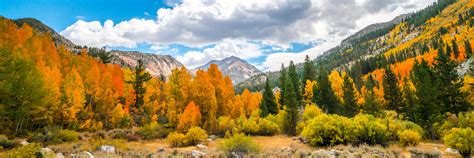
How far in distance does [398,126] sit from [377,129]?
12.5 ft

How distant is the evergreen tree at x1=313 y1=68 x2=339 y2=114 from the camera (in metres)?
45.1

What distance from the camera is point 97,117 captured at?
3272cm

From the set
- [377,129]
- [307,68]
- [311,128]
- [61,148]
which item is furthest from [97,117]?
[307,68]

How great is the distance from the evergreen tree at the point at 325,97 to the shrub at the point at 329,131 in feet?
79.3

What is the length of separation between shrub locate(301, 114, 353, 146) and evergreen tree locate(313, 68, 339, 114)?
79.3 feet

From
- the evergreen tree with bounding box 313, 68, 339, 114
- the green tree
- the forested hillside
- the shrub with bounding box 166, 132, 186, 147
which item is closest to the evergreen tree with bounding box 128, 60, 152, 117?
the forested hillside

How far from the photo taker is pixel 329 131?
66.0 feet

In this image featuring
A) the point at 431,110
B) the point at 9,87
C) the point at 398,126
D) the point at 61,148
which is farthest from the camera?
the point at 431,110

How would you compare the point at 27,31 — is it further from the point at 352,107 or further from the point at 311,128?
the point at 352,107

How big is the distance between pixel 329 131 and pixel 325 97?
27664mm

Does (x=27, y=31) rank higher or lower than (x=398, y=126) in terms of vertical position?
higher

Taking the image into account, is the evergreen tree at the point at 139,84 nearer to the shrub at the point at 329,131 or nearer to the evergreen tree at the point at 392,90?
the shrub at the point at 329,131

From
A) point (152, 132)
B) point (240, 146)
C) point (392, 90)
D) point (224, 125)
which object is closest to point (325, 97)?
point (392, 90)

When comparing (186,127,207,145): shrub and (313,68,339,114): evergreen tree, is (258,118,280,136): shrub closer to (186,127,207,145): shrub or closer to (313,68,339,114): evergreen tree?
(186,127,207,145): shrub
